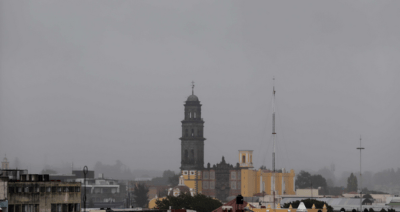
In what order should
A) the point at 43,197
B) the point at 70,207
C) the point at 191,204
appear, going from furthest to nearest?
the point at 191,204
the point at 70,207
the point at 43,197

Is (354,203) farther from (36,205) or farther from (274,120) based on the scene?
(36,205)

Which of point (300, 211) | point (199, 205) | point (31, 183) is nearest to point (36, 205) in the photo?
point (31, 183)

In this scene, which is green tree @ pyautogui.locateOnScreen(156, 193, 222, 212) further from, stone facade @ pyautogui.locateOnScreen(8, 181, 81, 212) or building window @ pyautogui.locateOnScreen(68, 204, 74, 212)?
stone facade @ pyautogui.locateOnScreen(8, 181, 81, 212)

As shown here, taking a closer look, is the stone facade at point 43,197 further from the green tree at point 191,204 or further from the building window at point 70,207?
the green tree at point 191,204

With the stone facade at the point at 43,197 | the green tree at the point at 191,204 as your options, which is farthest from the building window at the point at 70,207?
the green tree at the point at 191,204

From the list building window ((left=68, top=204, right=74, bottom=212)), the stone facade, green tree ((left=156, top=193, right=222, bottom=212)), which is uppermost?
the stone facade

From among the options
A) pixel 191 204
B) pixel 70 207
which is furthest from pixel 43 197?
pixel 191 204

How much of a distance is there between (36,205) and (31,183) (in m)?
1.83

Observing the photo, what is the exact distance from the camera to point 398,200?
586 feet

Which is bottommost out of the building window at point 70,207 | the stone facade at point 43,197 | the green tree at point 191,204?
the green tree at point 191,204

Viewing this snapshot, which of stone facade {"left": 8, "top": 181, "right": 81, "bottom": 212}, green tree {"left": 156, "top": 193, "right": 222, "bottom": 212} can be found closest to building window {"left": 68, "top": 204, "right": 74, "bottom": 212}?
stone facade {"left": 8, "top": 181, "right": 81, "bottom": 212}

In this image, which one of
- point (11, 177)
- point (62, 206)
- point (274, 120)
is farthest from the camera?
point (274, 120)

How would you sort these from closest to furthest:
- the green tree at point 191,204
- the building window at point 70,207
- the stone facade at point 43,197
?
the stone facade at point 43,197, the building window at point 70,207, the green tree at point 191,204

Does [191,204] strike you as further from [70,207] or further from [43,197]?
[43,197]
